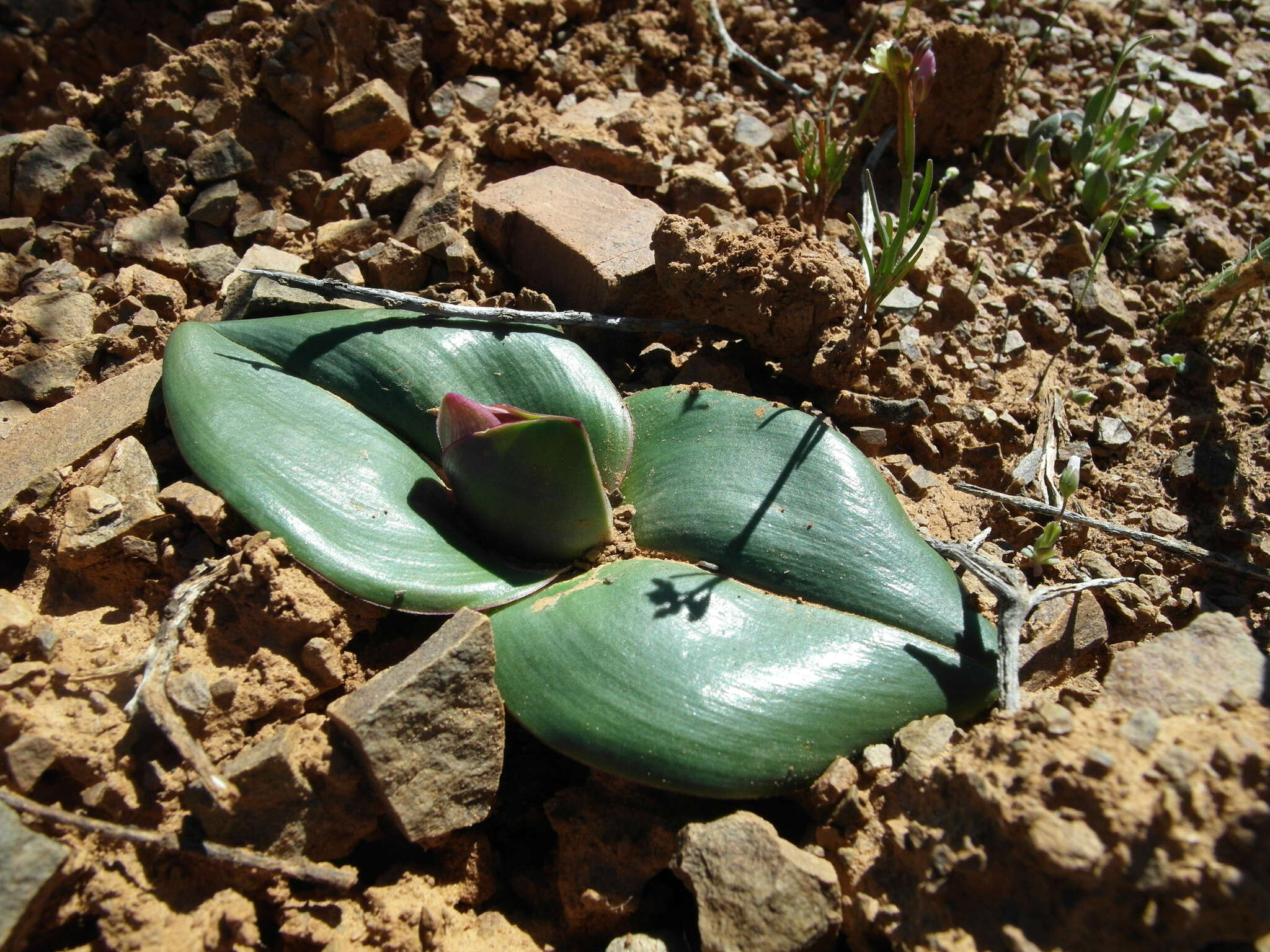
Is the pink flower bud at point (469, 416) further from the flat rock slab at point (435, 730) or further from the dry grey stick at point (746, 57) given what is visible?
the dry grey stick at point (746, 57)

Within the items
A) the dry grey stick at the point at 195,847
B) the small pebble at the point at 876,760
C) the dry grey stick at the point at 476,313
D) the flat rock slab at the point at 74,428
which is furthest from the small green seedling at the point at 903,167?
the flat rock slab at the point at 74,428

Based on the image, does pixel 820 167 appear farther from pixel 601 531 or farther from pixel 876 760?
pixel 876 760

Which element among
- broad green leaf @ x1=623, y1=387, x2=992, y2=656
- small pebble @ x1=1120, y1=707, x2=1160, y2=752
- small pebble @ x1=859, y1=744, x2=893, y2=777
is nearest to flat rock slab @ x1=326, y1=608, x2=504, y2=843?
broad green leaf @ x1=623, y1=387, x2=992, y2=656

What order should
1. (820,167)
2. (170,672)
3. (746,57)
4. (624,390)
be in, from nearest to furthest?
(170,672)
(624,390)
(820,167)
(746,57)

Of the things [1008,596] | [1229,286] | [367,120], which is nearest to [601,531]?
[1008,596]

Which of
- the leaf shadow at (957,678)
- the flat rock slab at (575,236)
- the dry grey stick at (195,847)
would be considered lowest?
the dry grey stick at (195,847)

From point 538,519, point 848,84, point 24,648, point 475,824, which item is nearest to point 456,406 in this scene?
point 538,519

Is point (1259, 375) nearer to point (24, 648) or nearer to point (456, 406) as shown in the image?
point (456, 406)
